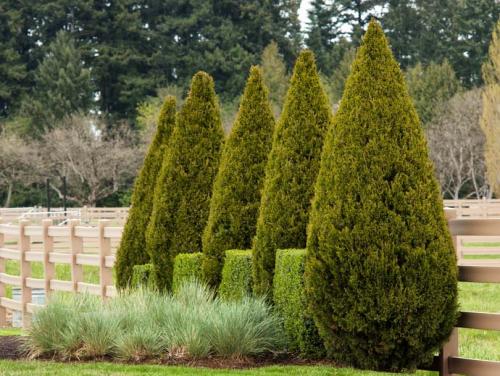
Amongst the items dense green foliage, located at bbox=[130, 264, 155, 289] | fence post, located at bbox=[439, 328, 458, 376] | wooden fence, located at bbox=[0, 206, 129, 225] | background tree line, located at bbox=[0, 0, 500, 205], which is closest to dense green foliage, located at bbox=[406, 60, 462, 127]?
background tree line, located at bbox=[0, 0, 500, 205]

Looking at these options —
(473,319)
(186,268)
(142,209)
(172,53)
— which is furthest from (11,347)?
(172,53)

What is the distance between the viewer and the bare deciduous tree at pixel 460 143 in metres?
48.5

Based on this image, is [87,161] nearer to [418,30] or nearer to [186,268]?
[418,30]

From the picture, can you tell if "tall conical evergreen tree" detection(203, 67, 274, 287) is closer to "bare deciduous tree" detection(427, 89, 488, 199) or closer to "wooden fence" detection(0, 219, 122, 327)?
"wooden fence" detection(0, 219, 122, 327)

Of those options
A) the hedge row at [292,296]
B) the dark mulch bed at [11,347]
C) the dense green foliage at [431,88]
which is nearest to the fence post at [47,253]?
the dark mulch bed at [11,347]

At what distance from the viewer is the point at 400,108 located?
717 cm

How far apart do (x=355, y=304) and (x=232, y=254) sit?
7.33 feet

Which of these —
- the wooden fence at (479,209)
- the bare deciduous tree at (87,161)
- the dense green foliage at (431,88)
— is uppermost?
the dense green foliage at (431,88)

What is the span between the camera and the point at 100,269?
43.2 ft

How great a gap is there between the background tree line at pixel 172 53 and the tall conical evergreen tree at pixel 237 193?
44.5 m

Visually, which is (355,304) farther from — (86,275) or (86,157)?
(86,157)

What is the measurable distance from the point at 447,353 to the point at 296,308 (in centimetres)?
124

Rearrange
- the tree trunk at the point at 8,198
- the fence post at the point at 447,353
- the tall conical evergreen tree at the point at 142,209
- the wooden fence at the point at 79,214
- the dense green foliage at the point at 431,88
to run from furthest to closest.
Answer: the dense green foliage at the point at 431,88 < the tree trunk at the point at 8,198 < the wooden fence at the point at 79,214 < the tall conical evergreen tree at the point at 142,209 < the fence post at the point at 447,353

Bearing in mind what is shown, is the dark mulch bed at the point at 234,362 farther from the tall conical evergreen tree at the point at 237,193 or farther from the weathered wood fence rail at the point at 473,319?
the tall conical evergreen tree at the point at 237,193
